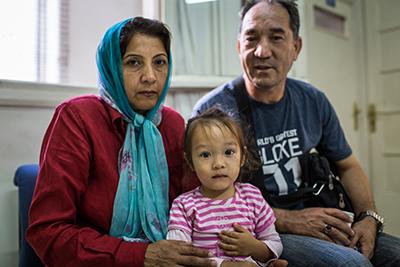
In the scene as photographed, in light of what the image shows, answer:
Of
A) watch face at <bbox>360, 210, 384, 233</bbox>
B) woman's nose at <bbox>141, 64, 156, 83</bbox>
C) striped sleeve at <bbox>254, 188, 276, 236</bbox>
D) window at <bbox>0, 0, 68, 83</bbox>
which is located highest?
window at <bbox>0, 0, 68, 83</bbox>

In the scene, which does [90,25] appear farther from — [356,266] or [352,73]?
[352,73]

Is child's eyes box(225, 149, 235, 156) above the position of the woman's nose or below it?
below

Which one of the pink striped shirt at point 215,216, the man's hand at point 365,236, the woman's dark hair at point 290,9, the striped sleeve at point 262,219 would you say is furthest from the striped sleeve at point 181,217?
the woman's dark hair at point 290,9

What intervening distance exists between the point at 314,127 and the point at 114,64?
906 millimetres

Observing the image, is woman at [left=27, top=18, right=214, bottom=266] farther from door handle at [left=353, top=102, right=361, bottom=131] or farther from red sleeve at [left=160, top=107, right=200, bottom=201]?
door handle at [left=353, top=102, right=361, bottom=131]

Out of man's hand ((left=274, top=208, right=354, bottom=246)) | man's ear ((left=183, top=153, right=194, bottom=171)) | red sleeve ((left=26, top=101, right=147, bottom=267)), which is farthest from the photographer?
man's hand ((left=274, top=208, right=354, bottom=246))

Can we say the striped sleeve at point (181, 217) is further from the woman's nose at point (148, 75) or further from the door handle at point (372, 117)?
the door handle at point (372, 117)

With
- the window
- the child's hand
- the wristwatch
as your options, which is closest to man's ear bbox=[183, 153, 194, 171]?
the child's hand

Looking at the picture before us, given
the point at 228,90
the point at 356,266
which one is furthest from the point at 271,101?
the point at 356,266

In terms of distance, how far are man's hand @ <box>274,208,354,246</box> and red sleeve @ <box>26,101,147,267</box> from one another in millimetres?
576

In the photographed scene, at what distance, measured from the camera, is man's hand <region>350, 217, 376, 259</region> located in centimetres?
142

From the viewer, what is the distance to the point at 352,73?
352 centimetres

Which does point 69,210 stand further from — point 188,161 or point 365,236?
point 365,236

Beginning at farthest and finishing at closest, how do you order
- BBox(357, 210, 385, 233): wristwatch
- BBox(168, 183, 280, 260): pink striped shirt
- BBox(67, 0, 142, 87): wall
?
BBox(67, 0, 142, 87): wall → BBox(357, 210, 385, 233): wristwatch → BBox(168, 183, 280, 260): pink striped shirt
